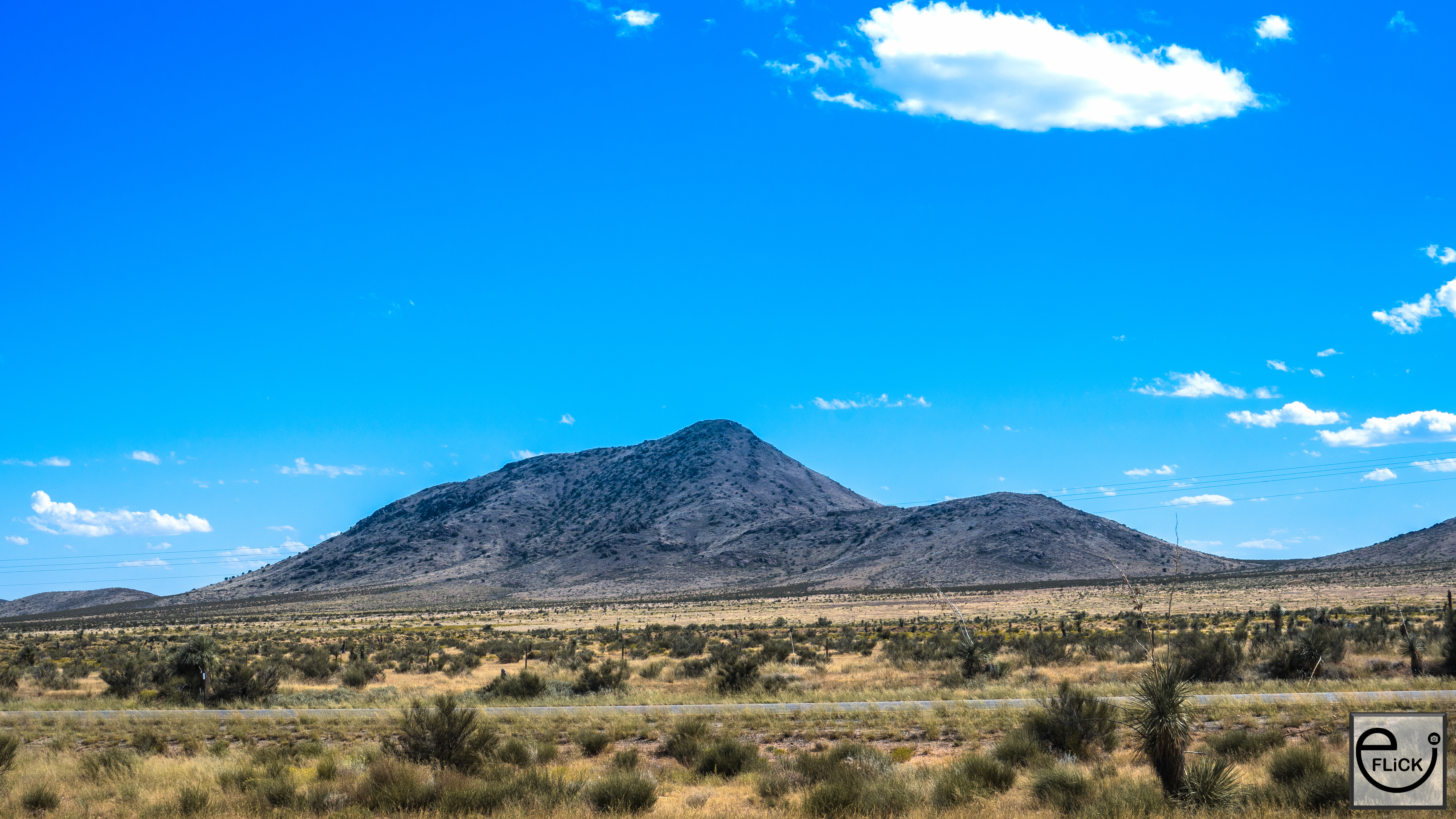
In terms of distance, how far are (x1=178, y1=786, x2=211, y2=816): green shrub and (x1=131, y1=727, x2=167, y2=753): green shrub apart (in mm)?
7322

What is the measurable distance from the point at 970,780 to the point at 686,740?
6.46 m

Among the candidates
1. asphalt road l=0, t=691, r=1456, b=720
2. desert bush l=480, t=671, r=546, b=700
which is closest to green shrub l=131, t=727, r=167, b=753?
asphalt road l=0, t=691, r=1456, b=720

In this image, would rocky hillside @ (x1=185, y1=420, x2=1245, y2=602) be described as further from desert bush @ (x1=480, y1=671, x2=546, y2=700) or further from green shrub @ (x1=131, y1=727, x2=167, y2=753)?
green shrub @ (x1=131, y1=727, x2=167, y2=753)

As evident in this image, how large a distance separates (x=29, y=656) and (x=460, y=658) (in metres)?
23.0

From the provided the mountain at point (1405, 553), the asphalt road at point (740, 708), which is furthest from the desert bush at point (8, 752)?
the mountain at point (1405, 553)

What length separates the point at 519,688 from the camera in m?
29.6

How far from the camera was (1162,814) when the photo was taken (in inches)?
434

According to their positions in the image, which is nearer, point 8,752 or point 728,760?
point 728,760

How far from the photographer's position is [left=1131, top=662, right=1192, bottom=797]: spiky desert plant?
38.8ft

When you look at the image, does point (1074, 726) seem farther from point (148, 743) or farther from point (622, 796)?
point (148, 743)

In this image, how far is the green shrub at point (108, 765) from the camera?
53.2 feet


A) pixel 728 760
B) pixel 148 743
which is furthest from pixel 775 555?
pixel 728 760

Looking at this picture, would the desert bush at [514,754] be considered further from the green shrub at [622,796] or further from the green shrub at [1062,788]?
the green shrub at [1062,788]

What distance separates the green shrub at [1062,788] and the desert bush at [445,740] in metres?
9.28
